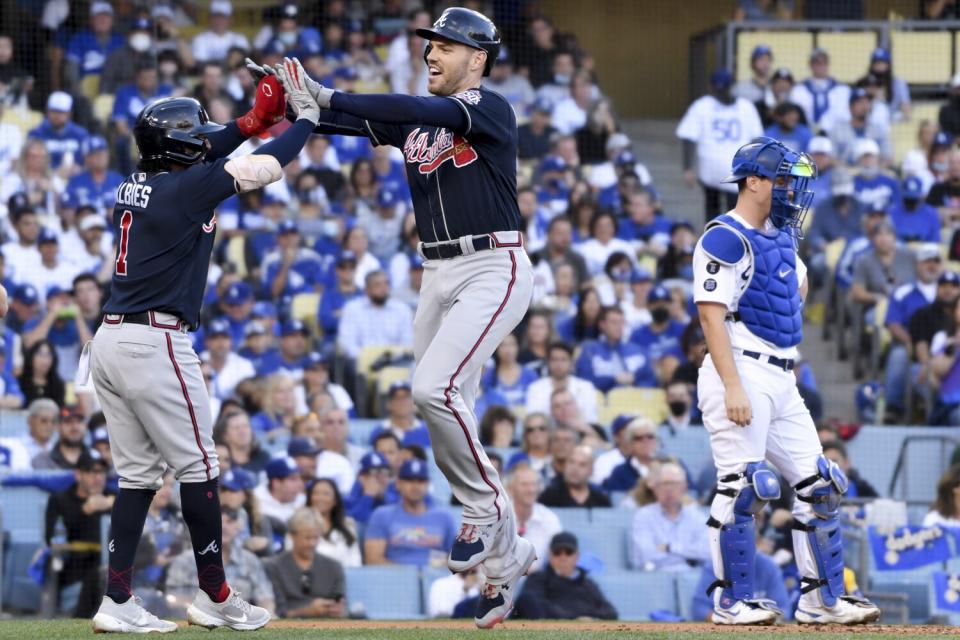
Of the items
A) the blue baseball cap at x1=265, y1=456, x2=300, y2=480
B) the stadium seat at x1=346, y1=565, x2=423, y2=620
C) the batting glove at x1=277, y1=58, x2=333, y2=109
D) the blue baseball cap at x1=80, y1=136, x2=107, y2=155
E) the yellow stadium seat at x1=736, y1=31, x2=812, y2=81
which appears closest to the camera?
the batting glove at x1=277, y1=58, x2=333, y2=109

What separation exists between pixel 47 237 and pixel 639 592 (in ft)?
17.9

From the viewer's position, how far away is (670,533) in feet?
30.6

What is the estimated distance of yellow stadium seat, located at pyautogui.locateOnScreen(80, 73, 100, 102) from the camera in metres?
13.9

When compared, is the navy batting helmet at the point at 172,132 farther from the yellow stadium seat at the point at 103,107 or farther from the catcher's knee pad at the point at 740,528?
the yellow stadium seat at the point at 103,107

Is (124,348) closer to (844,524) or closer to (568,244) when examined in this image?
(844,524)

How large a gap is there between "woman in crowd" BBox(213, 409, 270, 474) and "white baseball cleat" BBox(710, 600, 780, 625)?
428cm

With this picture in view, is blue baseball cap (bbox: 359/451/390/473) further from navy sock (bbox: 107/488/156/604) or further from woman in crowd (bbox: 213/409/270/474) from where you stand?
navy sock (bbox: 107/488/156/604)

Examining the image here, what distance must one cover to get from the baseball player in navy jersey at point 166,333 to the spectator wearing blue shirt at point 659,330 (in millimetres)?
6511

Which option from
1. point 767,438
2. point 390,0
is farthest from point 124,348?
point 390,0

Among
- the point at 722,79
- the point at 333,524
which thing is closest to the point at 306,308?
the point at 333,524

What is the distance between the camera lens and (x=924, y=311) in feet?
39.2

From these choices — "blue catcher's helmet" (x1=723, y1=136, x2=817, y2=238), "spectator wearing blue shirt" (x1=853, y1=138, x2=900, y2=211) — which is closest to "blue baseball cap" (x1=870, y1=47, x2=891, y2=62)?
"spectator wearing blue shirt" (x1=853, y1=138, x2=900, y2=211)

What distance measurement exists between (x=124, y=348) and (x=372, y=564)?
4.06 metres

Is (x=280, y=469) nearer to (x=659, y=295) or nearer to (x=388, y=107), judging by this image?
(x=659, y=295)
